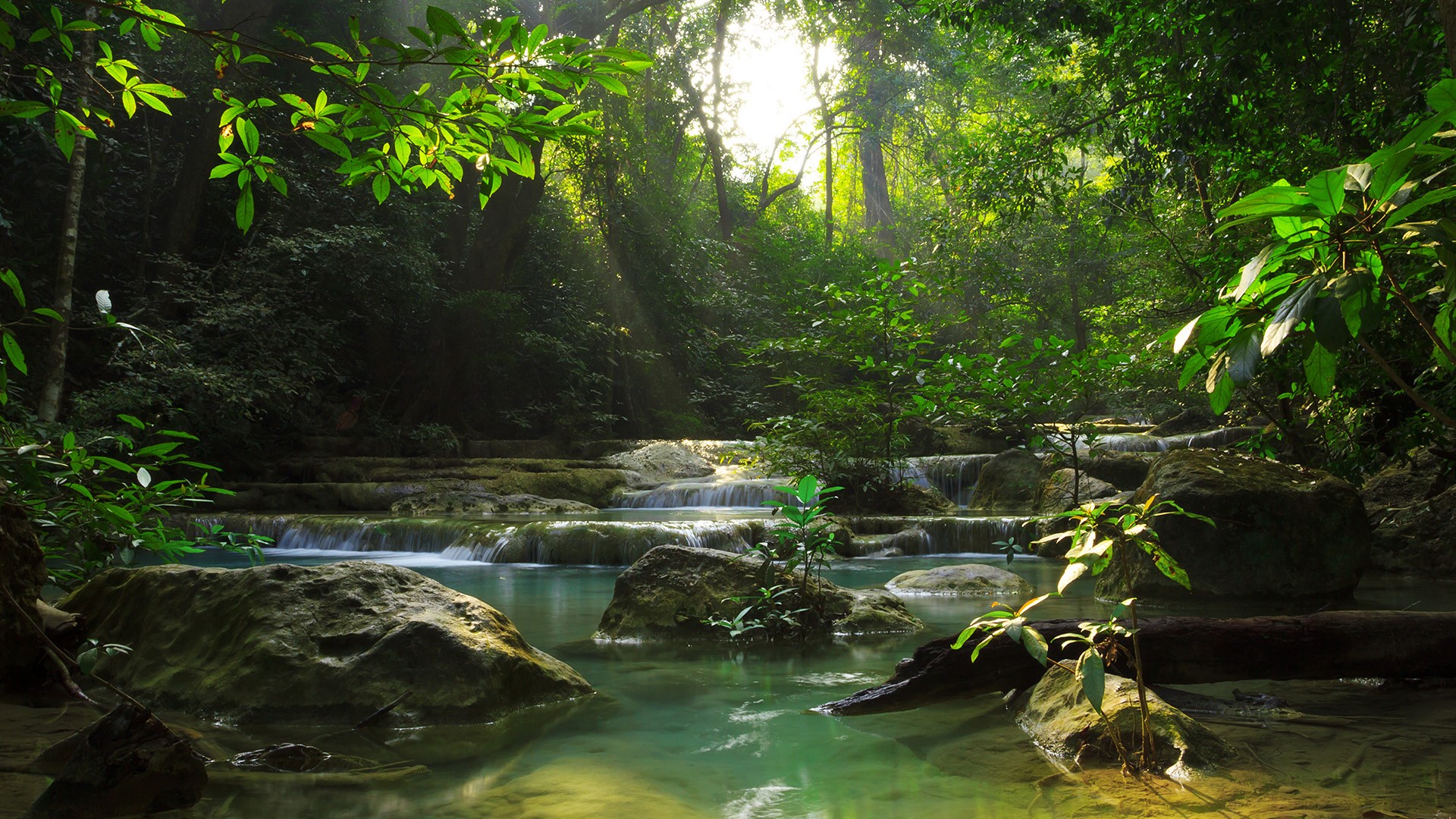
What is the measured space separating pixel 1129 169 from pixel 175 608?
9975mm

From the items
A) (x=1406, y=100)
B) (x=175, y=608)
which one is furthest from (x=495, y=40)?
(x=1406, y=100)

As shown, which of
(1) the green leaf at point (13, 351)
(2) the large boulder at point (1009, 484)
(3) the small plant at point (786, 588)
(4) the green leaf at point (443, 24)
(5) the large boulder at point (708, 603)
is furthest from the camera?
(2) the large boulder at point (1009, 484)

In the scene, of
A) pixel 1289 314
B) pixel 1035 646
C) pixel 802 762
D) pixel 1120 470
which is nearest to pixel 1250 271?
pixel 1289 314

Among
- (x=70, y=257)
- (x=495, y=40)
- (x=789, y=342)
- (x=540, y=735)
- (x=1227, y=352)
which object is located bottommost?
(x=540, y=735)

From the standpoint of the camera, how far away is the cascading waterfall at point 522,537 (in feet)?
28.0

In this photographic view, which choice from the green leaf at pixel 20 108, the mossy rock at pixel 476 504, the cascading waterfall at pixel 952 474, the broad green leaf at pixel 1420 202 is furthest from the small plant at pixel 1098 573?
the cascading waterfall at pixel 952 474

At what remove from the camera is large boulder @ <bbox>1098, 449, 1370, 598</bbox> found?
218 inches

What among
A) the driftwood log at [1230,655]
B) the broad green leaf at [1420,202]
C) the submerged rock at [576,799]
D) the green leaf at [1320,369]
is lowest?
the submerged rock at [576,799]

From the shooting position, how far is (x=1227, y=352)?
1.40 metres

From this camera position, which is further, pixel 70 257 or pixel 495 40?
pixel 70 257

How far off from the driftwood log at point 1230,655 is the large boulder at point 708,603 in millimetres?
1656

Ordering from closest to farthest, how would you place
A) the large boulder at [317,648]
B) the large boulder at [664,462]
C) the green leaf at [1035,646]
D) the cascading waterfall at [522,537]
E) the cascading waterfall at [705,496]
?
the green leaf at [1035,646] → the large boulder at [317,648] → the cascading waterfall at [522,537] → the cascading waterfall at [705,496] → the large boulder at [664,462]

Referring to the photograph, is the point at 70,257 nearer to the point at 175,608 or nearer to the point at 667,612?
the point at 175,608

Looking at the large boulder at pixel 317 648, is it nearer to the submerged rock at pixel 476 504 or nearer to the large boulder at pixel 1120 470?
the submerged rock at pixel 476 504
